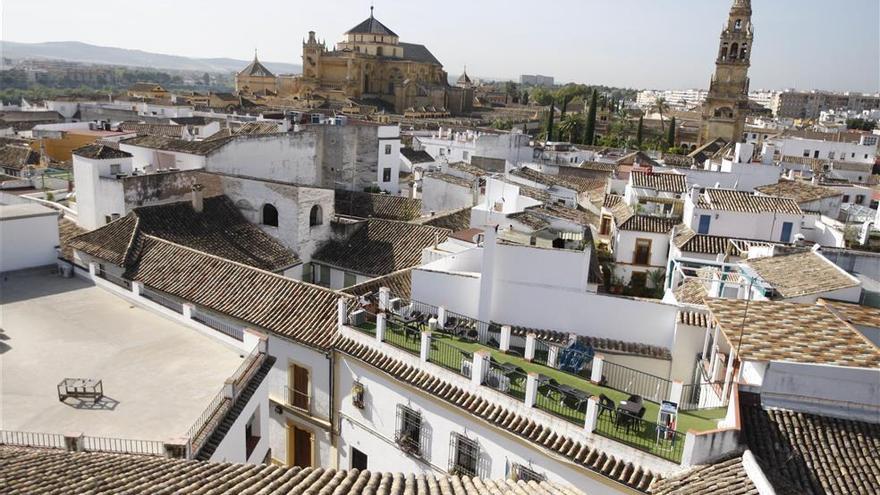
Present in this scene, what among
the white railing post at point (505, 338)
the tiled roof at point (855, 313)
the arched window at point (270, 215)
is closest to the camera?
the tiled roof at point (855, 313)

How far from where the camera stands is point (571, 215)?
24.2m

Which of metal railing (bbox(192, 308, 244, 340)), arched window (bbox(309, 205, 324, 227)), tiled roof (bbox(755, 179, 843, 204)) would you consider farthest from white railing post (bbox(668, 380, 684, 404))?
tiled roof (bbox(755, 179, 843, 204))

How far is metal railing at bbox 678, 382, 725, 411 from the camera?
37.7 ft

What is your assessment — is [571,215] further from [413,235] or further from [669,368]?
[669,368]

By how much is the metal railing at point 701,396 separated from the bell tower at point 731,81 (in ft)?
175

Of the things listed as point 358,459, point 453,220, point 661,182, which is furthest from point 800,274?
point 661,182

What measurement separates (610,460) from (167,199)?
18584 mm

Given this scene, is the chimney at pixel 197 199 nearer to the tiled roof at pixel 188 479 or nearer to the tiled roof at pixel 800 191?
the tiled roof at pixel 188 479

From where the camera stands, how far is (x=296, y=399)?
15.1m

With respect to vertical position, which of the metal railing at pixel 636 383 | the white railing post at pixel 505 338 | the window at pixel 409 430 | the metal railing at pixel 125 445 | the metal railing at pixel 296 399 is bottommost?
the metal railing at pixel 296 399

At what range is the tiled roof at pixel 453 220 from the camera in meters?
24.4

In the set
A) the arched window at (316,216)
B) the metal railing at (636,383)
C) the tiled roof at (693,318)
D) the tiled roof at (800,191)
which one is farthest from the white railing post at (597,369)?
the tiled roof at (800,191)

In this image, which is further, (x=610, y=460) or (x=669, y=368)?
(x=669, y=368)

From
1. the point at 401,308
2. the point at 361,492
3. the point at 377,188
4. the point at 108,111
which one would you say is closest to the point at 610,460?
the point at 361,492
